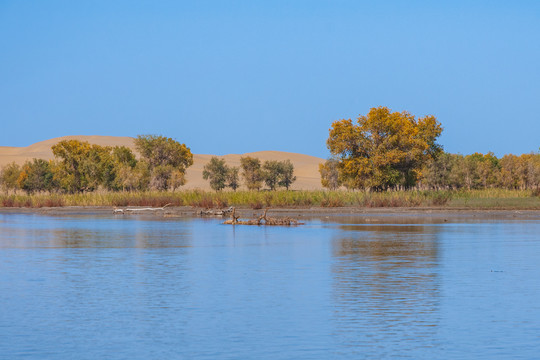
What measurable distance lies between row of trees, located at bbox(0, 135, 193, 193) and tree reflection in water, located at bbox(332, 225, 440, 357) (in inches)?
2250

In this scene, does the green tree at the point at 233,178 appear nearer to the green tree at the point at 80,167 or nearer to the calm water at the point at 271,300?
the green tree at the point at 80,167

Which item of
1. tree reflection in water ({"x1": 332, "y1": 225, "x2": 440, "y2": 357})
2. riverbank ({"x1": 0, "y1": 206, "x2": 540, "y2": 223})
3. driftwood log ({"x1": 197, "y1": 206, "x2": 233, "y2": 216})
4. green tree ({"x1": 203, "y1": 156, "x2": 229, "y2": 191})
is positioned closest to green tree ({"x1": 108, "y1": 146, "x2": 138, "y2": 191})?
riverbank ({"x1": 0, "y1": 206, "x2": 540, "y2": 223})

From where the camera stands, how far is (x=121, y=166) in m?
88.9

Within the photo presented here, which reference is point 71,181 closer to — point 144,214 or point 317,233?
point 144,214

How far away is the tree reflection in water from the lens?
13008mm

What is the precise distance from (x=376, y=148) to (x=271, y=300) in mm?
50538

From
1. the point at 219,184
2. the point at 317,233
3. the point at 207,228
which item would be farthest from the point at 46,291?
the point at 219,184

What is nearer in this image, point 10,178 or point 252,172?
point 10,178

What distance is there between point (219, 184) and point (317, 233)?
7822 cm

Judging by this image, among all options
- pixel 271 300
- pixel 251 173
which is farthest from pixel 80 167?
pixel 271 300

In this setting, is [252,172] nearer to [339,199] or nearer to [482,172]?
[482,172]

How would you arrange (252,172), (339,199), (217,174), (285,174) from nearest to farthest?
(339,199) → (252,172) → (217,174) → (285,174)

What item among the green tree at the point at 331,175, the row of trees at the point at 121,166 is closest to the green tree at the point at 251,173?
the green tree at the point at 331,175

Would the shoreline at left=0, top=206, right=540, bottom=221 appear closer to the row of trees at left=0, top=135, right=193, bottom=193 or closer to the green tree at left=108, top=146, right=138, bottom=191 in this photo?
the green tree at left=108, top=146, right=138, bottom=191
